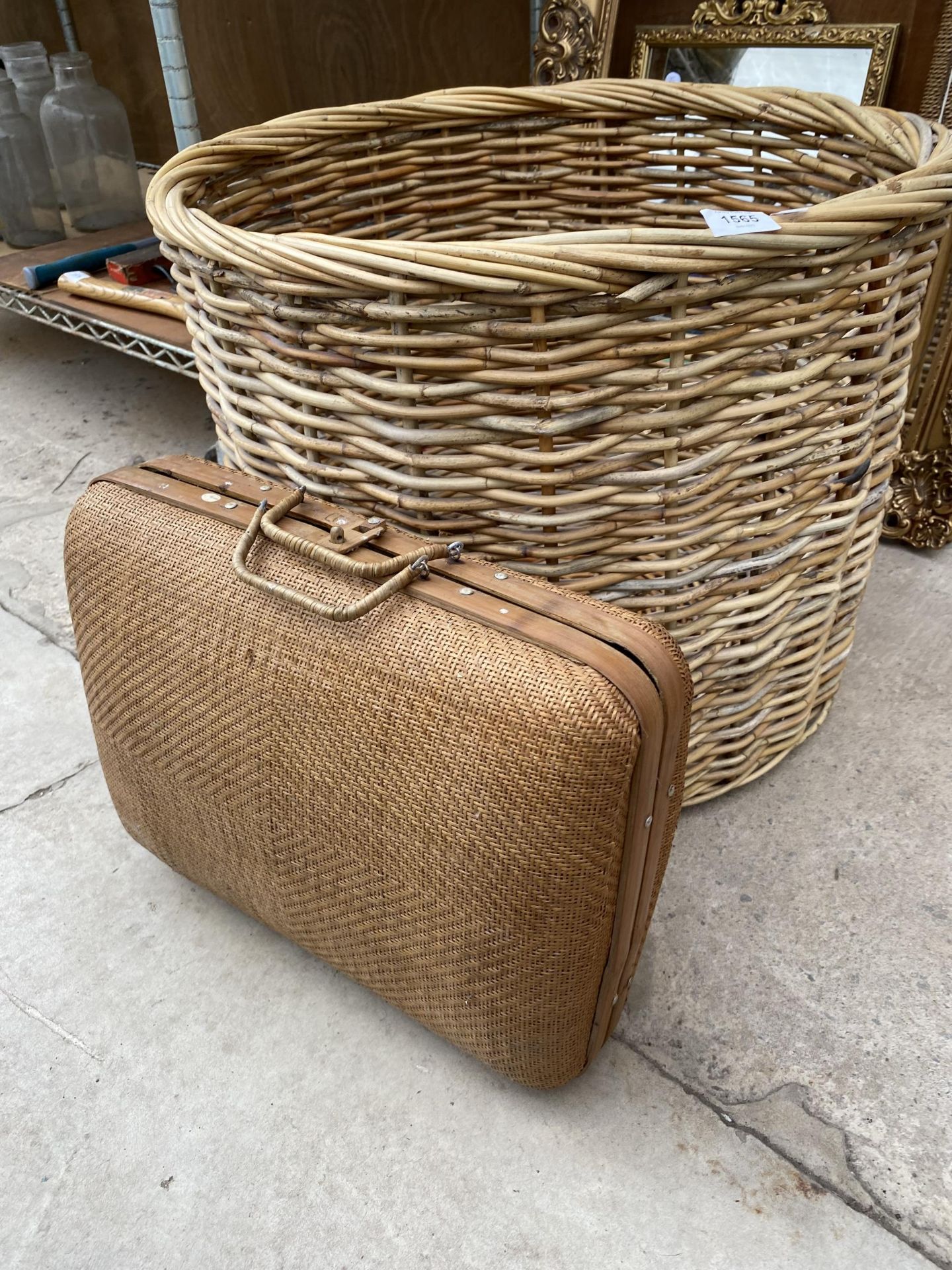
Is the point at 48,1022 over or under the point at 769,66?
under

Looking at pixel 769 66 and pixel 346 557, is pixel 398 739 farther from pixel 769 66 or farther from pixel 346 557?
pixel 769 66

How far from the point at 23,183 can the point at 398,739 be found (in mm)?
1766

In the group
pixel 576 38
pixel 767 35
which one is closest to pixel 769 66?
pixel 767 35

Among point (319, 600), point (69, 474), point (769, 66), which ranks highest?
point (769, 66)

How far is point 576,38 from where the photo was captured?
1.30m

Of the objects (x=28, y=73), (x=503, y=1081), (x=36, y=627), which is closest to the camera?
(x=503, y=1081)

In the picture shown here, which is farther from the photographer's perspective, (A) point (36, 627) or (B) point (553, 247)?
(A) point (36, 627)

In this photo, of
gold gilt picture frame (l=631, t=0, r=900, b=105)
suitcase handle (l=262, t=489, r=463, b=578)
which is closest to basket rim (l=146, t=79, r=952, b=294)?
suitcase handle (l=262, t=489, r=463, b=578)

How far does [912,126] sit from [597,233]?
475 mm

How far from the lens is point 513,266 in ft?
1.74

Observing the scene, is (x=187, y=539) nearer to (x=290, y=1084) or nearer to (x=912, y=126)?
(x=290, y=1084)

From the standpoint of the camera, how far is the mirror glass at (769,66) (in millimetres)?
1176

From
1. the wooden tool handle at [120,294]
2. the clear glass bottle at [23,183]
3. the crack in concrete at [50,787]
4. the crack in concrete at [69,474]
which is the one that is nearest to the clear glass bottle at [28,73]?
the clear glass bottle at [23,183]

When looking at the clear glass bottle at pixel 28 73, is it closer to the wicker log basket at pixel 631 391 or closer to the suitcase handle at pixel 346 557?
the wicker log basket at pixel 631 391
